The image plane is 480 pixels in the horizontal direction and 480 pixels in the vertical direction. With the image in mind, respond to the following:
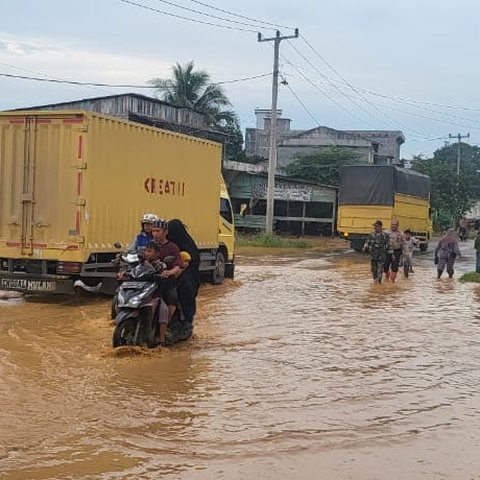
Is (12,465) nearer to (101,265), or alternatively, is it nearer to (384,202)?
(101,265)

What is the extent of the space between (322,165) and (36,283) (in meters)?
35.1

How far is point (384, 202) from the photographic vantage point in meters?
29.0

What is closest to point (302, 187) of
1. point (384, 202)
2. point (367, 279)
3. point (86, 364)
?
point (384, 202)

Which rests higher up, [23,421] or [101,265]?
[101,265]

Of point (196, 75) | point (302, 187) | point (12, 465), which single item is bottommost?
point (12, 465)

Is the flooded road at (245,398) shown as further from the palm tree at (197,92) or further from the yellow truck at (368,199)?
the palm tree at (197,92)

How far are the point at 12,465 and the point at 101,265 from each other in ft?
23.6

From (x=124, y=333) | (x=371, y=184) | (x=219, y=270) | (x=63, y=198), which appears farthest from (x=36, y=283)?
(x=371, y=184)

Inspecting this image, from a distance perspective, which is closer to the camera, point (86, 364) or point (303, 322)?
point (86, 364)

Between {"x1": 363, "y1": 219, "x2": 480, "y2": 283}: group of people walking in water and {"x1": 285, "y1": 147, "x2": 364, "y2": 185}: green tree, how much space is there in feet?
83.5

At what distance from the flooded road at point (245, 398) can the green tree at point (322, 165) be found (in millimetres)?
33524

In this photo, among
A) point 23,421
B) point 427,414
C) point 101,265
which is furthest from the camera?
point 101,265

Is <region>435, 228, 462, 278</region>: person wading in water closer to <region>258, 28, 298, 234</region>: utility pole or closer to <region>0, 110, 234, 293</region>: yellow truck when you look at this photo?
<region>0, 110, 234, 293</region>: yellow truck

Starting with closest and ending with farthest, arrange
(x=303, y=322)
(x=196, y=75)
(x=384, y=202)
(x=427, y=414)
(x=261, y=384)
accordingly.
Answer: (x=427, y=414) → (x=261, y=384) → (x=303, y=322) → (x=384, y=202) → (x=196, y=75)
